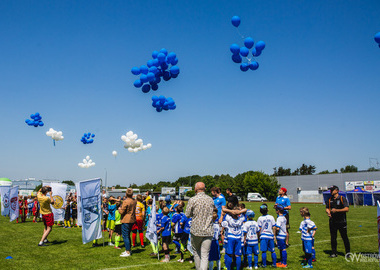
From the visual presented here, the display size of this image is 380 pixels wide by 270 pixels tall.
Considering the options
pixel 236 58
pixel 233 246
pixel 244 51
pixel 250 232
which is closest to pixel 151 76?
pixel 236 58

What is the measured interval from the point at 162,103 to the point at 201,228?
7.72 meters

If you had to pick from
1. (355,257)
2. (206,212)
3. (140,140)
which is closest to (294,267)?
(355,257)

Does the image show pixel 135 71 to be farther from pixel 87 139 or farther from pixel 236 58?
pixel 87 139

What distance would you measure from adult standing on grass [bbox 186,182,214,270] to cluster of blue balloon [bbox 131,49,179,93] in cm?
681

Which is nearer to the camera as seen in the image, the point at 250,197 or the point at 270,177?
the point at 250,197

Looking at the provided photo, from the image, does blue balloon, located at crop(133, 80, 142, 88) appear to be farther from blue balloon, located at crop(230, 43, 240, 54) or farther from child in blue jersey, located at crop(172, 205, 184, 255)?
child in blue jersey, located at crop(172, 205, 184, 255)

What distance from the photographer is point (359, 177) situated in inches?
2131

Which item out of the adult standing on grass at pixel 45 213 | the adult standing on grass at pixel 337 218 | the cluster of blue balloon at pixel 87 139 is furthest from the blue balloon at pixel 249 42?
the cluster of blue balloon at pixel 87 139

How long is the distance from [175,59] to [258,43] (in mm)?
3176

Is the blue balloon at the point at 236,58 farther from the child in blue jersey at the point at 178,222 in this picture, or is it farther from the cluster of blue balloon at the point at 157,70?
the child in blue jersey at the point at 178,222

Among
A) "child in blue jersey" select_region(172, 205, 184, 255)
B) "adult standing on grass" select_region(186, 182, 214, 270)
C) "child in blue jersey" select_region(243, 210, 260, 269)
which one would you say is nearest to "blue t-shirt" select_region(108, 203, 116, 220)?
"child in blue jersey" select_region(172, 205, 184, 255)

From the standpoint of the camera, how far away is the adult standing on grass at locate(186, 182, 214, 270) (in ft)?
17.7

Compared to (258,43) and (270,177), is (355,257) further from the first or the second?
(270,177)

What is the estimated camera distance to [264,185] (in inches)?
2665
